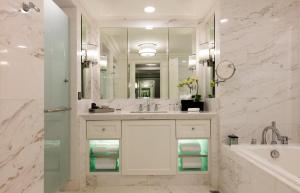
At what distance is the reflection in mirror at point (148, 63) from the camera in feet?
11.4

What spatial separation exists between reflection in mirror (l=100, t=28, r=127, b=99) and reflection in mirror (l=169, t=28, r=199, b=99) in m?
0.73

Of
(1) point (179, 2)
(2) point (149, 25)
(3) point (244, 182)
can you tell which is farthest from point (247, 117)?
(2) point (149, 25)

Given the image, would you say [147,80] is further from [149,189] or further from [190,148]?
[149,189]

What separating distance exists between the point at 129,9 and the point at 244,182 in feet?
8.41

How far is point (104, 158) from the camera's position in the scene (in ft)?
9.23

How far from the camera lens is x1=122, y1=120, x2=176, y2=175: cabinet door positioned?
274 centimetres

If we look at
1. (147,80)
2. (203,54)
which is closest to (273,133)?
(203,54)

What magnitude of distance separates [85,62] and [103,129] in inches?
36.5

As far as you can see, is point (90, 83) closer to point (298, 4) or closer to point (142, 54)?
point (142, 54)

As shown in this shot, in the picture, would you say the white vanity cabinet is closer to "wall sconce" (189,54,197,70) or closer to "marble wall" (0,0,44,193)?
"wall sconce" (189,54,197,70)

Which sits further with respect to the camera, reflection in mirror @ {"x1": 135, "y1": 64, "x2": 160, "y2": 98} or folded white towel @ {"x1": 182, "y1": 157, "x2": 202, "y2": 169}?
reflection in mirror @ {"x1": 135, "y1": 64, "x2": 160, "y2": 98}

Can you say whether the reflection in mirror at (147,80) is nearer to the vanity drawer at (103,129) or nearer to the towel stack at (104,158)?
the vanity drawer at (103,129)

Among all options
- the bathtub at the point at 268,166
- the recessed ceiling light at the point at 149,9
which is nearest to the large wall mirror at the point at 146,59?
the recessed ceiling light at the point at 149,9

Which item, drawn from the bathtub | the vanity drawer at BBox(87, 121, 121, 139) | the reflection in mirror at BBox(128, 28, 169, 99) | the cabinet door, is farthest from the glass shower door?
the bathtub
